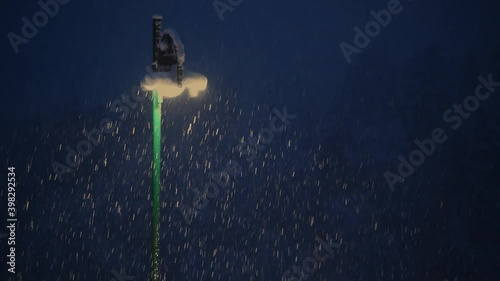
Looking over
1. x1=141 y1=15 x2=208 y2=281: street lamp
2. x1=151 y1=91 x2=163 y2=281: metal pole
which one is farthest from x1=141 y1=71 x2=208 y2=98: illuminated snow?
x1=151 y1=91 x2=163 y2=281: metal pole

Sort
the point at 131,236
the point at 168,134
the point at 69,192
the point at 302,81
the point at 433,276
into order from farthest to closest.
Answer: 1. the point at 302,81
2. the point at 168,134
3. the point at 69,192
4. the point at 131,236
5. the point at 433,276

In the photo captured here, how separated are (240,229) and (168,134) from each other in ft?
22.5

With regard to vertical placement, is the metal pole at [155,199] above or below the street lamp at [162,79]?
below

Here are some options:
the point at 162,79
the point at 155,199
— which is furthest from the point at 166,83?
the point at 155,199

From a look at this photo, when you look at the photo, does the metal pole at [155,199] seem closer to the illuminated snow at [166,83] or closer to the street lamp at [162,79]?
the street lamp at [162,79]

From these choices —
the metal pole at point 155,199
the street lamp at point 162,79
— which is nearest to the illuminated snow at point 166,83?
A: the street lamp at point 162,79

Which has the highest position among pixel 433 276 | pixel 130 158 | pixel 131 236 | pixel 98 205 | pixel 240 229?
pixel 130 158

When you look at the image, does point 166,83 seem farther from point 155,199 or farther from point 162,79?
point 155,199

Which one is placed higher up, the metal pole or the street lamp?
the street lamp

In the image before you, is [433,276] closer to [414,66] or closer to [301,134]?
[301,134]

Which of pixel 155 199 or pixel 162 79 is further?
pixel 155 199

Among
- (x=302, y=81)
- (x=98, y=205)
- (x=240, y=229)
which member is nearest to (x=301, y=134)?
(x=302, y=81)

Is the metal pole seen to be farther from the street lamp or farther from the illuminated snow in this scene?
the illuminated snow

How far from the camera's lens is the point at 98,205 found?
75.9ft
